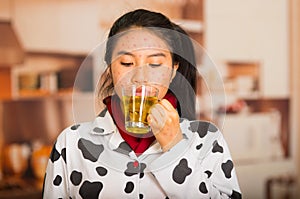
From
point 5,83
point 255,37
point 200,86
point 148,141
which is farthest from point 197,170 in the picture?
point 255,37

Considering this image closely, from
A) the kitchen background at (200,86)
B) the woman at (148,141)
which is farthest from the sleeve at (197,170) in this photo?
the kitchen background at (200,86)

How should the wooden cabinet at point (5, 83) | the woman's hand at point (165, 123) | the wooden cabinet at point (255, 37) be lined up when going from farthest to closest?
the wooden cabinet at point (255, 37) < the wooden cabinet at point (5, 83) < the woman's hand at point (165, 123)

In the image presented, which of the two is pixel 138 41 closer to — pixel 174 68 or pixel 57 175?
pixel 174 68

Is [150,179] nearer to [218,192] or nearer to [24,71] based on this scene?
[218,192]

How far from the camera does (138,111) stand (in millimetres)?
521

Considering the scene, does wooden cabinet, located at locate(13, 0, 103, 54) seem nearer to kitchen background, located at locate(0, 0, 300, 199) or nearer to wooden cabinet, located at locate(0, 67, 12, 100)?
kitchen background, located at locate(0, 0, 300, 199)

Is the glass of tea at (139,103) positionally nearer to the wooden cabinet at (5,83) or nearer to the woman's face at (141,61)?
the woman's face at (141,61)

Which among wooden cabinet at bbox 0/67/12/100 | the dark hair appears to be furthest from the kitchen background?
the dark hair

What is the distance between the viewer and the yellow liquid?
521 millimetres

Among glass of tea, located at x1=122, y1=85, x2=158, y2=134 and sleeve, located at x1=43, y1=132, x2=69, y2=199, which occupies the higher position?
glass of tea, located at x1=122, y1=85, x2=158, y2=134

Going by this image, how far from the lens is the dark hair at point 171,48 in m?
0.55

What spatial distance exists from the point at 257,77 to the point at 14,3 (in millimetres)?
1221

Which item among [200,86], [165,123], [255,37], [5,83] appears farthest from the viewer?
[255,37]

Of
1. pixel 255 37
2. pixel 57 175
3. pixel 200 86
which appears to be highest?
pixel 255 37
